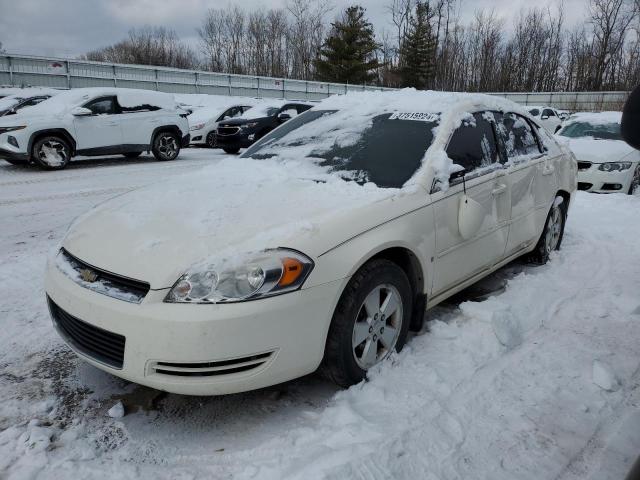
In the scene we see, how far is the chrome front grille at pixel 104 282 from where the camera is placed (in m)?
2.24

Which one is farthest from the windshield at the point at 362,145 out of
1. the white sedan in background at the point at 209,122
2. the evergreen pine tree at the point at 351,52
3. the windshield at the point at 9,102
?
the evergreen pine tree at the point at 351,52

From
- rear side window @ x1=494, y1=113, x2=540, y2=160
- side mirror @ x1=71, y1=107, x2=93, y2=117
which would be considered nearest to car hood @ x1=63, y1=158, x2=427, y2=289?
rear side window @ x1=494, y1=113, x2=540, y2=160

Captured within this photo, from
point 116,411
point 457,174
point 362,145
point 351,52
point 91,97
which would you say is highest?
point 351,52

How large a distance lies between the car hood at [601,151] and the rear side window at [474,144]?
5156 millimetres

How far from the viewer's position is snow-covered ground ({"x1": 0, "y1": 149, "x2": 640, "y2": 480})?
213cm

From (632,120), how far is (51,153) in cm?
1106

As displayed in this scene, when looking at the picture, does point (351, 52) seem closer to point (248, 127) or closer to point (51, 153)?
point (248, 127)

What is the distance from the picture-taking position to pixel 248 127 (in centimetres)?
1448

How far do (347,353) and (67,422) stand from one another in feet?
4.60

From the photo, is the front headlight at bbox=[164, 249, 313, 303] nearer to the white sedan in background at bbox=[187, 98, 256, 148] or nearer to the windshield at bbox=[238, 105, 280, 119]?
the windshield at bbox=[238, 105, 280, 119]

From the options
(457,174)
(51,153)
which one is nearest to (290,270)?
(457,174)

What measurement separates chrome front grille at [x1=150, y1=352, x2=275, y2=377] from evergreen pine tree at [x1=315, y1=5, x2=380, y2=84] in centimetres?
4806

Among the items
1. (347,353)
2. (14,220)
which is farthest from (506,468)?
(14,220)

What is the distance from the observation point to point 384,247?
2.62m
